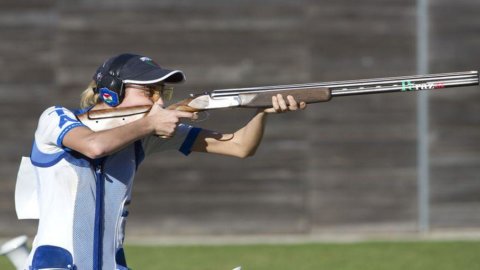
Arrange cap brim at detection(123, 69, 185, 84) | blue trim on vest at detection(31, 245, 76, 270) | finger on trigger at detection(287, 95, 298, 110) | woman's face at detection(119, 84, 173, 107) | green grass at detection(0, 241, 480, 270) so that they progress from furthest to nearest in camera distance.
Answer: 1. green grass at detection(0, 241, 480, 270)
2. finger on trigger at detection(287, 95, 298, 110)
3. woman's face at detection(119, 84, 173, 107)
4. cap brim at detection(123, 69, 185, 84)
5. blue trim on vest at detection(31, 245, 76, 270)

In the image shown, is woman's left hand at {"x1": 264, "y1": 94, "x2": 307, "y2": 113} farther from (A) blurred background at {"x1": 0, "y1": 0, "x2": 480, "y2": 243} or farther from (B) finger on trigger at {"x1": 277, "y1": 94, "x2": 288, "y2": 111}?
(A) blurred background at {"x1": 0, "y1": 0, "x2": 480, "y2": 243}

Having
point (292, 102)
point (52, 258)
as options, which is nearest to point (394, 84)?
point (292, 102)

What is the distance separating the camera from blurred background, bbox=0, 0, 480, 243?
36.6 feet

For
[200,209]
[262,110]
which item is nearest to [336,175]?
[200,209]

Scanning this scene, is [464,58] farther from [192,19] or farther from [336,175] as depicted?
[192,19]

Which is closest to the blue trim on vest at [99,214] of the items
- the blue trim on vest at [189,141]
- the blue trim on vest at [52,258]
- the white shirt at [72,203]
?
the white shirt at [72,203]

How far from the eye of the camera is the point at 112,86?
4.89 meters

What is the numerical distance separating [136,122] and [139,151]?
0.43 m

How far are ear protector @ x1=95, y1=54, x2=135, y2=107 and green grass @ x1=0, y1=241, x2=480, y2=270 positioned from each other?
4680 millimetres

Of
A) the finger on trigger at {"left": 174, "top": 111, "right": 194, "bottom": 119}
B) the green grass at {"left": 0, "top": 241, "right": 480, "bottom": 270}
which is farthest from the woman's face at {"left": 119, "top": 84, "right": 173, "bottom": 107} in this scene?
the green grass at {"left": 0, "top": 241, "right": 480, "bottom": 270}

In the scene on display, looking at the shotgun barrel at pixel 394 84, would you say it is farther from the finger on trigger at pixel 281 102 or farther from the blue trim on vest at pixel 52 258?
the blue trim on vest at pixel 52 258

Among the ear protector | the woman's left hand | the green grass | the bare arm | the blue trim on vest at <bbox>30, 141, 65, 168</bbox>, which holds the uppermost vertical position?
the ear protector

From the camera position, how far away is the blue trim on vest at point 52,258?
4.70m

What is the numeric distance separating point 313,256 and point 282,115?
174 centimetres
